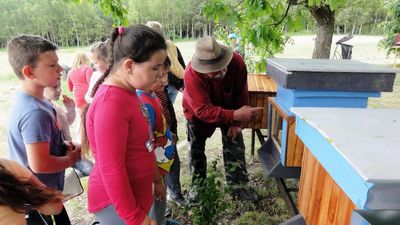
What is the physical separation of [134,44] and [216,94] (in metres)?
1.45

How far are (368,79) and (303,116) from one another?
0.85 meters

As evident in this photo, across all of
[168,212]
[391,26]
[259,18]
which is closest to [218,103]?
[259,18]

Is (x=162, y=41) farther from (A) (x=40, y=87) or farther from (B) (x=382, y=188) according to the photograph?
(B) (x=382, y=188)

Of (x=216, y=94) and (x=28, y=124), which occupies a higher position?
(x=28, y=124)

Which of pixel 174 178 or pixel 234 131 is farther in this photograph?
pixel 174 178

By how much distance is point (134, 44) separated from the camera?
4.41 feet

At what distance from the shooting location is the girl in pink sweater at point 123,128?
1276 millimetres

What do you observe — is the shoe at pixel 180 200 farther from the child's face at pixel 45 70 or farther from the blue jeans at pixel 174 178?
the child's face at pixel 45 70

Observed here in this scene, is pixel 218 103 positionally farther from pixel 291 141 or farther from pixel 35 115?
pixel 35 115

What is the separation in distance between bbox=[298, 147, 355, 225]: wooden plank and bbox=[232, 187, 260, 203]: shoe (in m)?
1.82

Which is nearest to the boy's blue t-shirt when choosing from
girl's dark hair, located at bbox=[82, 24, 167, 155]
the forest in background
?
girl's dark hair, located at bbox=[82, 24, 167, 155]

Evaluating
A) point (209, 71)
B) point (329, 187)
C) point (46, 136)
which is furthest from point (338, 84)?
point (46, 136)

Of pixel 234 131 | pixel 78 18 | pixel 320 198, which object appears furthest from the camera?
pixel 78 18

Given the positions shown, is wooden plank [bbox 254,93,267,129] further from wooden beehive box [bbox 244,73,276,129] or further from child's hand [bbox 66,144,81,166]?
child's hand [bbox 66,144,81,166]
